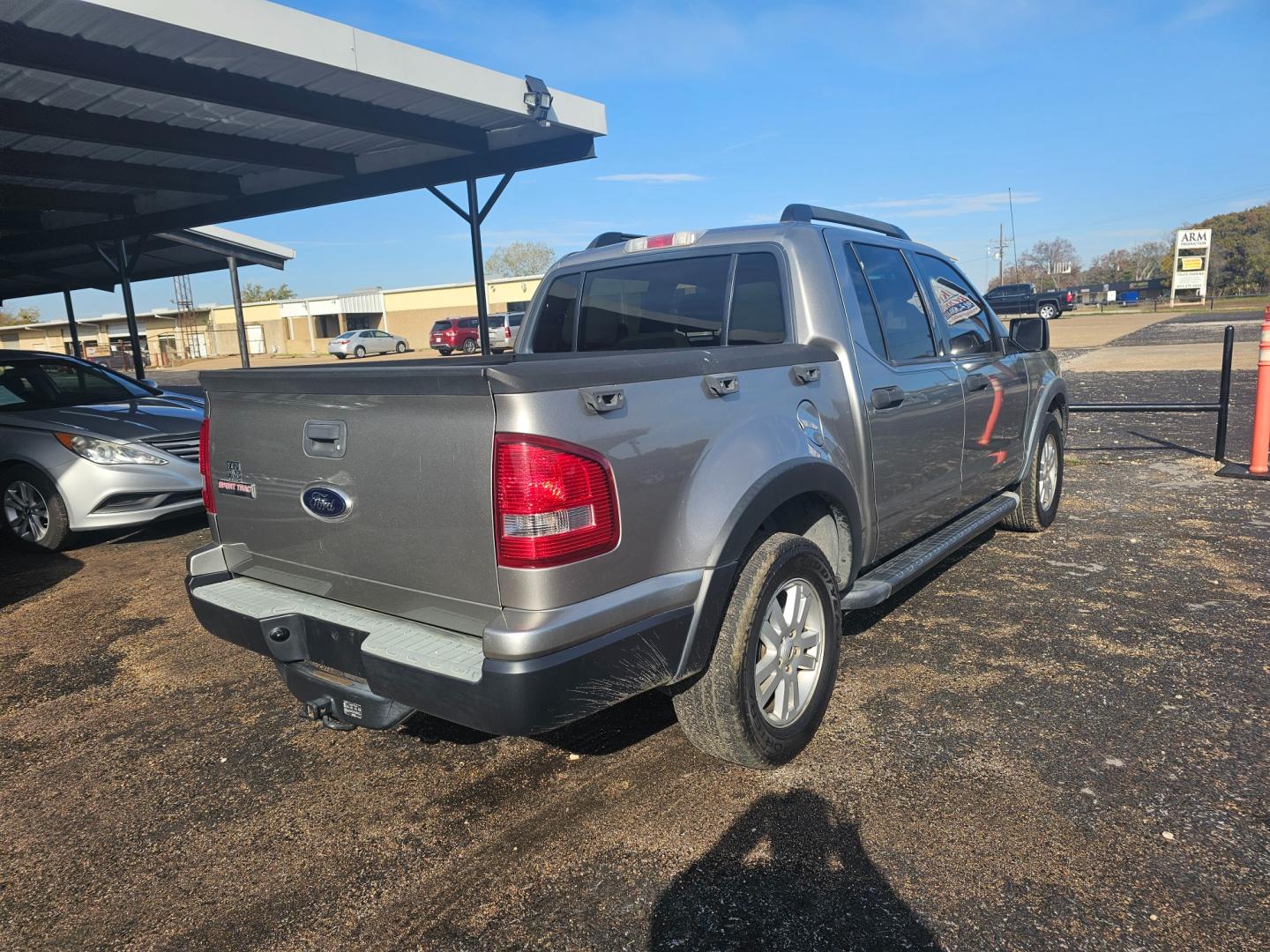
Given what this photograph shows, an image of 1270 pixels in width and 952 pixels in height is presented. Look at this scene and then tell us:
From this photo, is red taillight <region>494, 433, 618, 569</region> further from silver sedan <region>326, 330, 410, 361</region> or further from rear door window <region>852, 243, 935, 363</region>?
silver sedan <region>326, 330, 410, 361</region>

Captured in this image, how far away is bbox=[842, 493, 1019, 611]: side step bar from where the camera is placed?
351 cm

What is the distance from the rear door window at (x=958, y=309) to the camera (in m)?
4.56

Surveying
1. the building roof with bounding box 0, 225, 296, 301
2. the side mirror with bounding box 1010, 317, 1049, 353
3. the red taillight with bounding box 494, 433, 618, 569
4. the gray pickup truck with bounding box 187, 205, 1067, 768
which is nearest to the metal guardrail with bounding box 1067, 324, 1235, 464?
the side mirror with bounding box 1010, 317, 1049, 353

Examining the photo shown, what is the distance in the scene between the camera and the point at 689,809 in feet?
9.32

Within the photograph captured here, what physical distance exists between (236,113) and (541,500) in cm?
759

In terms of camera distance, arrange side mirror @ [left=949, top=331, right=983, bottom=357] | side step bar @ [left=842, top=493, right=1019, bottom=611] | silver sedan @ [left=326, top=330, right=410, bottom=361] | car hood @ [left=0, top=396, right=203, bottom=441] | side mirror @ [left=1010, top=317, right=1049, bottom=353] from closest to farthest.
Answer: side step bar @ [left=842, top=493, right=1019, bottom=611] < side mirror @ [left=949, top=331, right=983, bottom=357] < side mirror @ [left=1010, top=317, right=1049, bottom=353] < car hood @ [left=0, top=396, right=203, bottom=441] < silver sedan @ [left=326, top=330, right=410, bottom=361]

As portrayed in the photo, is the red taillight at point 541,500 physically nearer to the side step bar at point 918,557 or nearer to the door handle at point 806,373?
the door handle at point 806,373

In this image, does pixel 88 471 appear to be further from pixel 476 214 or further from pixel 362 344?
pixel 362 344

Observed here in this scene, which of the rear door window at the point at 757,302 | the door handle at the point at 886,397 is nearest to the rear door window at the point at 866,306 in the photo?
the door handle at the point at 886,397

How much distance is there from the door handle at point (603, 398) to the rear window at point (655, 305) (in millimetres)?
1414

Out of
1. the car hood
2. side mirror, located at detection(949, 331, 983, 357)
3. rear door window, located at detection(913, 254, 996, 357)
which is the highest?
rear door window, located at detection(913, 254, 996, 357)

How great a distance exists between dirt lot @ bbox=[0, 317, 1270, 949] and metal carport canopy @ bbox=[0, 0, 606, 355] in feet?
13.5

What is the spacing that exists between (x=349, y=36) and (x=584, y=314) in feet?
12.8

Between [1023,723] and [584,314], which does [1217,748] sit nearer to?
[1023,723]
